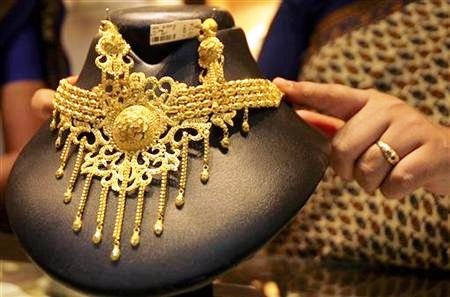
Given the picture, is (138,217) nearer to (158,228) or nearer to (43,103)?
(158,228)

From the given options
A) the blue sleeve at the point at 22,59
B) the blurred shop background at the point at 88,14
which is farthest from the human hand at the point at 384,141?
the blue sleeve at the point at 22,59

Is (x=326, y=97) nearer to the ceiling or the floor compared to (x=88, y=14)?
nearer to the ceiling

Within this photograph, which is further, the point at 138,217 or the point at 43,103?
the point at 43,103

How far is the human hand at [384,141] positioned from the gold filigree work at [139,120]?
0.06m

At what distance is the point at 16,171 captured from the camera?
19.4 inches

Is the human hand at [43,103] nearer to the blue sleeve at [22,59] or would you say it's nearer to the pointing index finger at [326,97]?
the pointing index finger at [326,97]

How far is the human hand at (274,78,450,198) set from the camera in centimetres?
49

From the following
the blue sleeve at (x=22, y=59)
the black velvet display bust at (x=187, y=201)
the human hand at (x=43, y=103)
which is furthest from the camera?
the blue sleeve at (x=22, y=59)

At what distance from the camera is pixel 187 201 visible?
45 centimetres

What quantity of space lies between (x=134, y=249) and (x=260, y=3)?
49cm

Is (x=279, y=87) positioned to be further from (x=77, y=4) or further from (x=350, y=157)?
(x=77, y=4)

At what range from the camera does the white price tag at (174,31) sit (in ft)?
1.54

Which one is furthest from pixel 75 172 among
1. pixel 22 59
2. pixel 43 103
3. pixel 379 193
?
pixel 22 59

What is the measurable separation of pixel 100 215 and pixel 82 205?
14mm
